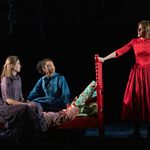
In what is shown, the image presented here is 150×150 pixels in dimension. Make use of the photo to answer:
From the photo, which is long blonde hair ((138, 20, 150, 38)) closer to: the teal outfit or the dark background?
the teal outfit

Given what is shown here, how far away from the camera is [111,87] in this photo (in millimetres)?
6637

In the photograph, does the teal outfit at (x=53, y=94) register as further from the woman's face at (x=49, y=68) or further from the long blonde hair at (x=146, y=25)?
the long blonde hair at (x=146, y=25)

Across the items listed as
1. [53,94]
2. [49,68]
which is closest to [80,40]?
[49,68]

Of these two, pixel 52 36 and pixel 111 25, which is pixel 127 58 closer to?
pixel 111 25

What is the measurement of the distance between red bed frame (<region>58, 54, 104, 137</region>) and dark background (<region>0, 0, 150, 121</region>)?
1688 mm

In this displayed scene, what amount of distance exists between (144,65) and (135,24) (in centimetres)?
170

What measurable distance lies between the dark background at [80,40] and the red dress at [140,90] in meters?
1.58

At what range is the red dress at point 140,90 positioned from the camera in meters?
4.86

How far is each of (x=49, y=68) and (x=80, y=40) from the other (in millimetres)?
1416

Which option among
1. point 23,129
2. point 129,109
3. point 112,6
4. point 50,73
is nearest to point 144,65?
point 129,109

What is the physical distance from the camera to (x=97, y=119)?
488 cm

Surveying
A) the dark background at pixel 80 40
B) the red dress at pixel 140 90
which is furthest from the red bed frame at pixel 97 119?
the dark background at pixel 80 40

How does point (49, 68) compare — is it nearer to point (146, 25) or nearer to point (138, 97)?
point (138, 97)

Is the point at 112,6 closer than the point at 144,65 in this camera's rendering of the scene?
No
